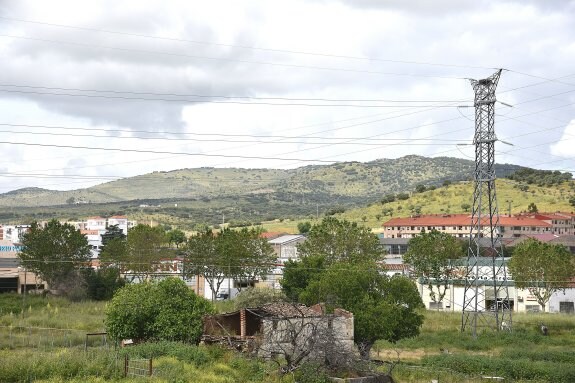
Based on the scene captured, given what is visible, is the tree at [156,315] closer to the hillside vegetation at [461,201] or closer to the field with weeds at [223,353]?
the field with weeds at [223,353]

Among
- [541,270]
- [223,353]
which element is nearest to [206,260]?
[541,270]

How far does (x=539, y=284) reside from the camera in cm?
7244

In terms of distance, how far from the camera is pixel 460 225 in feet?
424

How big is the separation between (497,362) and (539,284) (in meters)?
32.8

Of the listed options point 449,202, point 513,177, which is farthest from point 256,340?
point 513,177

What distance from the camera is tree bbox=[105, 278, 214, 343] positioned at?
41031 mm

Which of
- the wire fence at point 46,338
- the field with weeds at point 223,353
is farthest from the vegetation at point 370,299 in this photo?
the wire fence at point 46,338

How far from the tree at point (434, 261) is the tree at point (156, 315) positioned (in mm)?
41622

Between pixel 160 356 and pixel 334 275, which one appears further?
pixel 334 275

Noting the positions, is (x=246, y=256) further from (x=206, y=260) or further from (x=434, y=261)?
(x=434, y=261)

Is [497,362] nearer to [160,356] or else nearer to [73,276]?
[160,356]

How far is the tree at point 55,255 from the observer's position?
250 feet

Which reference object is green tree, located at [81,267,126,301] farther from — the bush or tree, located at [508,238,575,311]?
the bush

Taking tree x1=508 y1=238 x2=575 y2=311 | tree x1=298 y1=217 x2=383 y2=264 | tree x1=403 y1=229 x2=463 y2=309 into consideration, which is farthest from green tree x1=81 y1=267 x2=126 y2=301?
tree x1=508 y1=238 x2=575 y2=311
